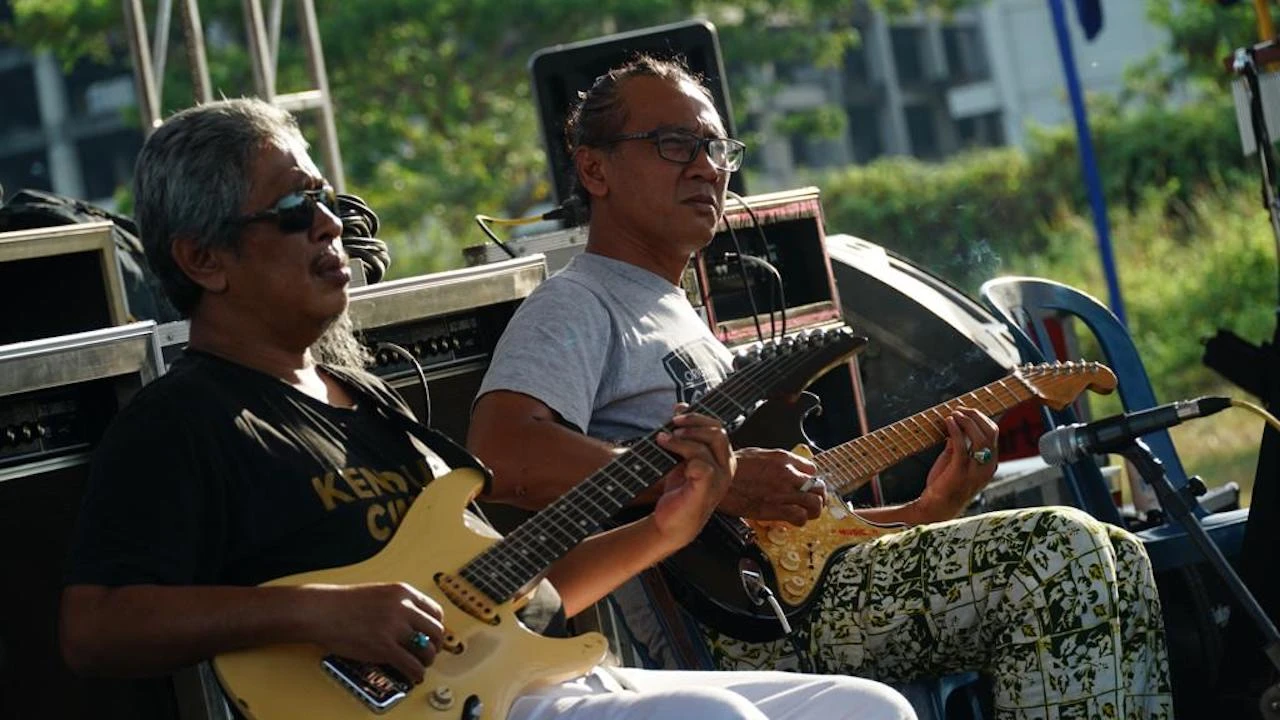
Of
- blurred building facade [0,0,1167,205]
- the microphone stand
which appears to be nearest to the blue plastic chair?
the microphone stand

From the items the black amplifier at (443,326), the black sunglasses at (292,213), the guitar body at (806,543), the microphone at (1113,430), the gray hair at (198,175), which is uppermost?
the gray hair at (198,175)

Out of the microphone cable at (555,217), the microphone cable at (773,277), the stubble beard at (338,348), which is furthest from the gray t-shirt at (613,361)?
the microphone cable at (773,277)

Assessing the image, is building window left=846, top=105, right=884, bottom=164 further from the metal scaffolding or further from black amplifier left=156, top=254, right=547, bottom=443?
black amplifier left=156, top=254, right=547, bottom=443

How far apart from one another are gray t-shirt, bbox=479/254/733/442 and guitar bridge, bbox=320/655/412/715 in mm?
834

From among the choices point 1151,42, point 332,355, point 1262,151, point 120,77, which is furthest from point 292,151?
point 1151,42

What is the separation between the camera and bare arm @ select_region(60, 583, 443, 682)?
2465 millimetres

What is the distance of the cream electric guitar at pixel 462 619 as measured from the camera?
98.4 inches

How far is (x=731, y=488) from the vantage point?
3.29 meters

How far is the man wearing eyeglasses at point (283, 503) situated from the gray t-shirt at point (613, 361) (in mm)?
367

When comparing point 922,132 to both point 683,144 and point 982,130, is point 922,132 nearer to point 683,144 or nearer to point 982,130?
point 982,130

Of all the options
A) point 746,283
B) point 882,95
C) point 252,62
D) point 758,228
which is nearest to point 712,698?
point 746,283

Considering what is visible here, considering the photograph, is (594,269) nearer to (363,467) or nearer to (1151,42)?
(363,467)

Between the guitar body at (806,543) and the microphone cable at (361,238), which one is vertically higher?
the microphone cable at (361,238)

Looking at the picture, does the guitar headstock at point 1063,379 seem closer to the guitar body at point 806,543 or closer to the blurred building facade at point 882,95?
the guitar body at point 806,543
